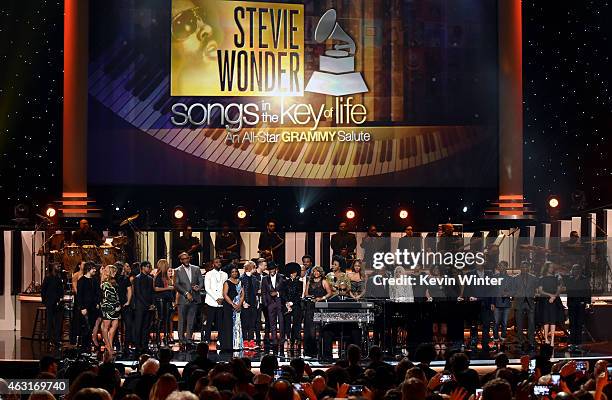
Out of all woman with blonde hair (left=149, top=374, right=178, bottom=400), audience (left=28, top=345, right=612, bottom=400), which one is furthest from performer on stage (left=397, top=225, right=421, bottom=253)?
woman with blonde hair (left=149, top=374, right=178, bottom=400)

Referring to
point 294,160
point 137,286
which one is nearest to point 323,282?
point 137,286

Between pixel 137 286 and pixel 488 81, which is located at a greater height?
pixel 488 81

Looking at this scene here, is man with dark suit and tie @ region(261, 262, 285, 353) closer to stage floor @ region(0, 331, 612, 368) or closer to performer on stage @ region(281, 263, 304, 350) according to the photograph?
performer on stage @ region(281, 263, 304, 350)

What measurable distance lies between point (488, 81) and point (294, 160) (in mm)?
4602

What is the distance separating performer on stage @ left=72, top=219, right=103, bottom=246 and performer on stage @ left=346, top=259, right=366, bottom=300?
532 cm

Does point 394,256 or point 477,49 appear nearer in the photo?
point 394,256

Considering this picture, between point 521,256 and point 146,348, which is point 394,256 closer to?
point 521,256

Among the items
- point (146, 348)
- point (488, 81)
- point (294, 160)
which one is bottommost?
point (146, 348)

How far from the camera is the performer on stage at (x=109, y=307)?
2139cm

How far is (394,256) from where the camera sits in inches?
868

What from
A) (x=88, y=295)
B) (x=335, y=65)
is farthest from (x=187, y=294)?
(x=335, y=65)

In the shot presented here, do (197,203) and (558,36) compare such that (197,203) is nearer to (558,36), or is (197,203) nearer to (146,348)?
(146,348)

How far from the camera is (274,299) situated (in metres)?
22.0

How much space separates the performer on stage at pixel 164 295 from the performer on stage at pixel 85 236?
209cm
